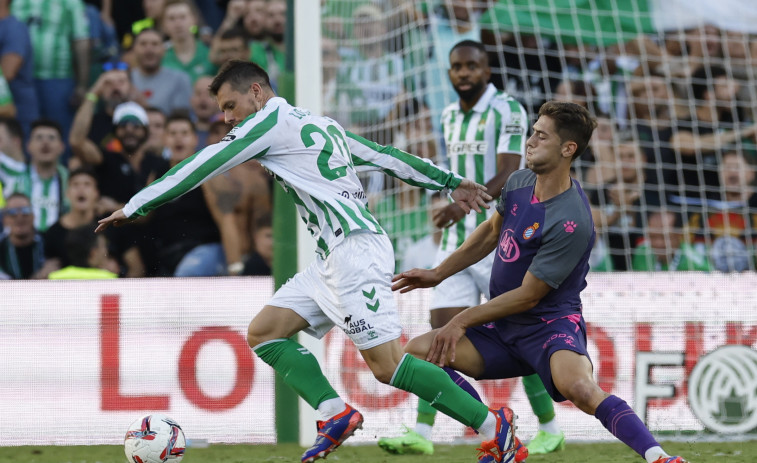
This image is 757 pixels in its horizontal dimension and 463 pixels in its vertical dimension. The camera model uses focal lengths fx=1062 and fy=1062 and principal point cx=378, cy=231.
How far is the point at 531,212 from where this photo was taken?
193 inches

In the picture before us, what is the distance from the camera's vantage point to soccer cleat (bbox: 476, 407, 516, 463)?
4.79m

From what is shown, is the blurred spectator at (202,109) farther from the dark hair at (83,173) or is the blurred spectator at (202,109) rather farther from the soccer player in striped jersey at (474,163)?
the soccer player in striped jersey at (474,163)

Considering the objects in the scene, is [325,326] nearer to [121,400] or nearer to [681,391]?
[121,400]

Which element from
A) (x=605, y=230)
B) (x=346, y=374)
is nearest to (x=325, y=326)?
(x=346, y=374)

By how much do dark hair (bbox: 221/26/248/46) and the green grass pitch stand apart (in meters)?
4.23

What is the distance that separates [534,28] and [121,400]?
480cm

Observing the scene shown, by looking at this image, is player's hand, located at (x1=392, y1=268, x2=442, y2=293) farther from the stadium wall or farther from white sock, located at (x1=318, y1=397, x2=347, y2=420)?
the stadium wall

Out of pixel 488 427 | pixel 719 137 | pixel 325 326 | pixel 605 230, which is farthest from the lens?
pixel 719 137

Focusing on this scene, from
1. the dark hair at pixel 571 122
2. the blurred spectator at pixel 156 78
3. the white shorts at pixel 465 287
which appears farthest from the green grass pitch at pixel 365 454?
the blurred spectator at pixel 156 78

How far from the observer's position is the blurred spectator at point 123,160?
9398mm

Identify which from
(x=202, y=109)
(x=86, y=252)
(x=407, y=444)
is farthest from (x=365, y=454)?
(x=202, y=109)

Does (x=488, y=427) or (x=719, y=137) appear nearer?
(x=488, y=427)

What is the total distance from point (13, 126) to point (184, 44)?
1748mm

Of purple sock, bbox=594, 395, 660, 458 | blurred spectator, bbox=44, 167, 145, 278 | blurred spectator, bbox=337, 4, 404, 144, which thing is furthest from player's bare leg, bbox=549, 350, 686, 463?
blurred spectator, bbox=44, 167, 145, 278
